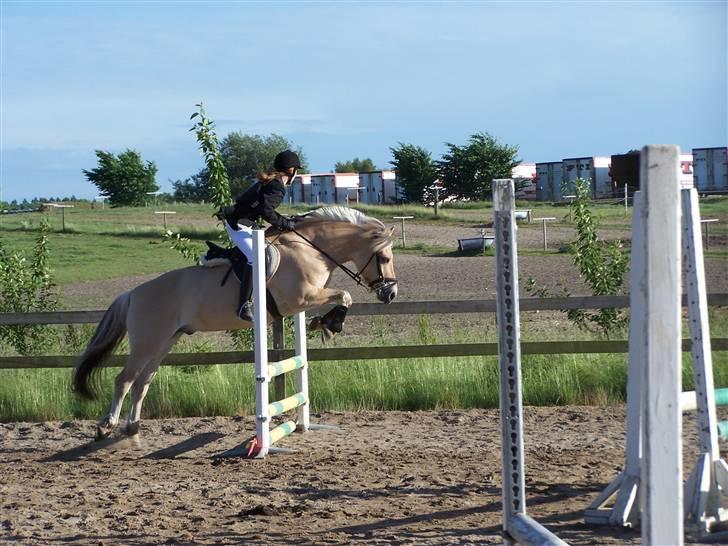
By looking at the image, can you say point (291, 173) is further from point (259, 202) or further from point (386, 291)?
point (386, 291)

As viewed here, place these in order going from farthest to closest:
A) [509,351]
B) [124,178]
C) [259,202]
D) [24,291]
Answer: [124,178] < [24,291] < [259,202] < [509,351]

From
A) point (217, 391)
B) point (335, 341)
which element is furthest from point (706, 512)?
point (335, 341)

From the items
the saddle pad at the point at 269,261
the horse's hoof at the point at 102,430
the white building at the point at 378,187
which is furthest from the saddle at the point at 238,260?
the white building at the point at 378,187

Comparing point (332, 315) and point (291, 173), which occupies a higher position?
point (291, 173)

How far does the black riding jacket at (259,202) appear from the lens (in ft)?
25.3

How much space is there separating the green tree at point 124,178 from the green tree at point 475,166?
76.7 feet

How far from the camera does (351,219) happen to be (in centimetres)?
838

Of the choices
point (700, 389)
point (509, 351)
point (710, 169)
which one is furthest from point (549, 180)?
point (509, 351)

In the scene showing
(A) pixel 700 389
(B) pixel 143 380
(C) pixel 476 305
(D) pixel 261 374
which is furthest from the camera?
(C) pixel 476 305

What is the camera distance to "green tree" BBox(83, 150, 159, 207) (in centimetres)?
6309

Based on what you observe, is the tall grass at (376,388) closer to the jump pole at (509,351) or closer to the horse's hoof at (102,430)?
the horse's hoof at (102,430)

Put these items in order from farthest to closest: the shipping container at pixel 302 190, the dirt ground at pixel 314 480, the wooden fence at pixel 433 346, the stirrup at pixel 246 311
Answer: the shipping container at pixel 302 190, the wooden fence at pixel 433 346, the stirrup at pixel 246 311, the dirt ground at pixel 314 480

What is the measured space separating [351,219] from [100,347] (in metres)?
2.40

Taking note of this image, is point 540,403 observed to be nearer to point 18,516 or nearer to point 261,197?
point 261,197
